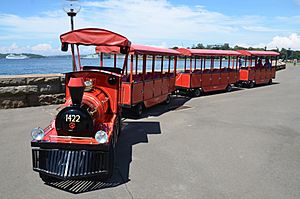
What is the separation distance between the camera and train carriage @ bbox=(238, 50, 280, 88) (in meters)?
19.2

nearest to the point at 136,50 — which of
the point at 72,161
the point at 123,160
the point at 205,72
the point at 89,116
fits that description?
the point at 123,160

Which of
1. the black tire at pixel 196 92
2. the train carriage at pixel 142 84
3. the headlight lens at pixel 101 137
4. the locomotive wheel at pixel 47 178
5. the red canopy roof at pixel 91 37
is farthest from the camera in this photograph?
the black tire at pixel 196 92

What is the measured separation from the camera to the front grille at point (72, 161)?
4.41m

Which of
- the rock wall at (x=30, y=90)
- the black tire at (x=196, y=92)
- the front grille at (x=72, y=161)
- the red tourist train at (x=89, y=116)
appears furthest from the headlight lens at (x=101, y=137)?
the black tire at (x=196, y=92)

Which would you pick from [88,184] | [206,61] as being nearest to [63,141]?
[88,184]

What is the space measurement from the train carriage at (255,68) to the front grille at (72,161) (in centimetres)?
1580

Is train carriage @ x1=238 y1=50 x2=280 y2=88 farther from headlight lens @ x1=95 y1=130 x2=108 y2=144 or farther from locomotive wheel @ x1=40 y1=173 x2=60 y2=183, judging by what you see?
locomotive wheel @ x1=40 y1=173 x2=60 y2=183

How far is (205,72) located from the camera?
15.7 metres

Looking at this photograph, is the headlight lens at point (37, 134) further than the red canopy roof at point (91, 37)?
No

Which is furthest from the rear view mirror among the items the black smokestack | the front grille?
the front grille

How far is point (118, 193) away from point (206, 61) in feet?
42.7

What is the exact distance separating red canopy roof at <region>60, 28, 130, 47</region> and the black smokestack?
191 centimetres

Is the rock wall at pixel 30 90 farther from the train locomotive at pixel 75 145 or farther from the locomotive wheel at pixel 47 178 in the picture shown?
the locomotive wheel at pixel 47 178

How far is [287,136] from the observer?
7598mm
